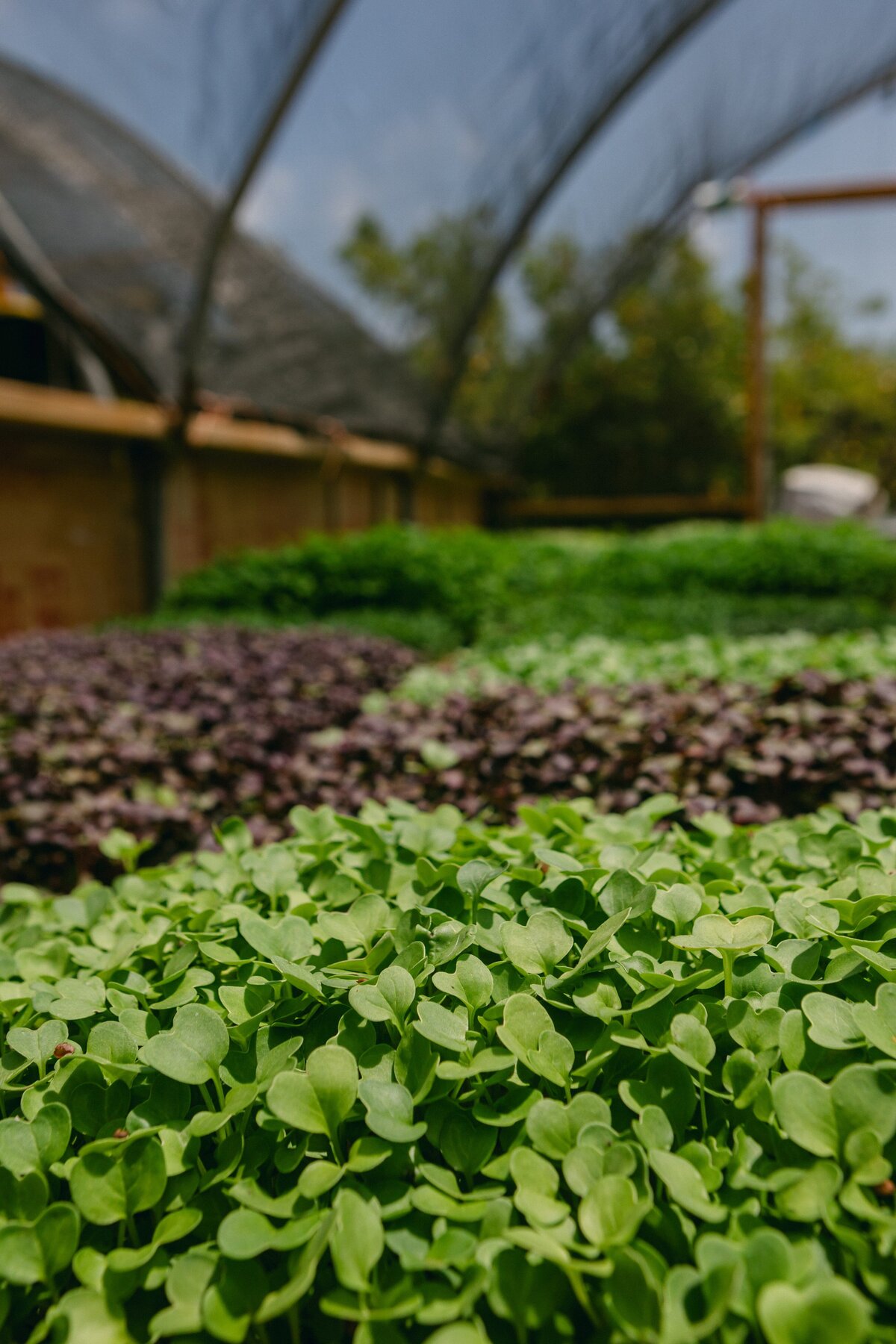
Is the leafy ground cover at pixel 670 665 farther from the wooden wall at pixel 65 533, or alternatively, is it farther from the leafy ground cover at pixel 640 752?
the wooden wall at pixel 65 533

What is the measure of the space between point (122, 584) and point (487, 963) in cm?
799

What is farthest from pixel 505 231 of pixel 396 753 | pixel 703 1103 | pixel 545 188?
pixel 703 1103

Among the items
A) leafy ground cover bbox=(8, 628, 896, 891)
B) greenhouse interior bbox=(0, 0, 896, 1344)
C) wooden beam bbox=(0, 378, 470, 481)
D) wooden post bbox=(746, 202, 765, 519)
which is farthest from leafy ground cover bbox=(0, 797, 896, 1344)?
wooden post bbox=(746, 202, 765, 519)

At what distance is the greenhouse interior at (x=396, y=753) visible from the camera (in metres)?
0.90

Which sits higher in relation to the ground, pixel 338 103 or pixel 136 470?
pixel 338 103

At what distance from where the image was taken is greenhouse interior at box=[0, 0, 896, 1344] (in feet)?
2.96

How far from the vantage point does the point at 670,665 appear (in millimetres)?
4000

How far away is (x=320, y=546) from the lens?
25.4 ft

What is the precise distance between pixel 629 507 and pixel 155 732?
49.3 ft

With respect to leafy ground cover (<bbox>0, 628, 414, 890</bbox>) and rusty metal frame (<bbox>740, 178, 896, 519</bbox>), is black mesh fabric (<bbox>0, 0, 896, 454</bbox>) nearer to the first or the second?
rusty metal frame (<bbox>740, 178, 896, 519</bbox>)

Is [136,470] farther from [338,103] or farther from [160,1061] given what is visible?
[160,1061]

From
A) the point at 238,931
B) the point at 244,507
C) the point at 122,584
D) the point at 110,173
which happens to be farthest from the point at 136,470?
the point at 238,931

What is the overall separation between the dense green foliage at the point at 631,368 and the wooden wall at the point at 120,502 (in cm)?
226

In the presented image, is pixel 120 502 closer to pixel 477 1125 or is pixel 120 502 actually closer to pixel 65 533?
pixel 65 533
